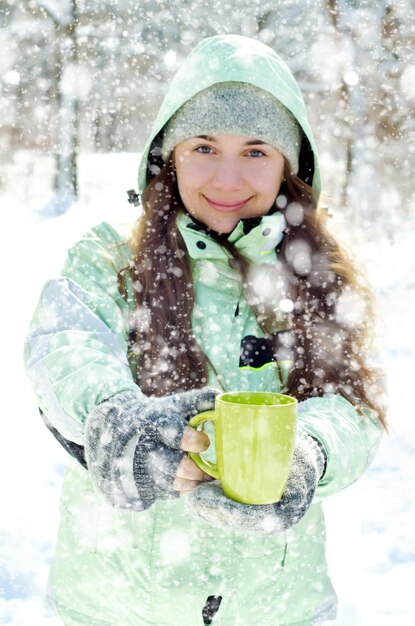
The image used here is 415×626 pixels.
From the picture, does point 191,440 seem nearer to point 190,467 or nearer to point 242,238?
point 190,467

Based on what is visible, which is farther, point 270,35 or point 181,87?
point 270,35

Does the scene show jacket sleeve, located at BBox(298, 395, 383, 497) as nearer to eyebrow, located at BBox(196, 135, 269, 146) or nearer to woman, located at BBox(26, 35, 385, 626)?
woman, located at BBox(26, 35, 385, 626)

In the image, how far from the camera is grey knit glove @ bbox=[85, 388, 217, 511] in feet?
4.36

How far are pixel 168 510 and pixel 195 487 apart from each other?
42 cm

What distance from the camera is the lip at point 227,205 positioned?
1951 millimetres

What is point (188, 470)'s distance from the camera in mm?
1364

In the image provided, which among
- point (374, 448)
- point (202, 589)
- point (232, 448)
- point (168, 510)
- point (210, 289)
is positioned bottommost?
point (202, 589)

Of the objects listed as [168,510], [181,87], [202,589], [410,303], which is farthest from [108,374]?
[410,303]

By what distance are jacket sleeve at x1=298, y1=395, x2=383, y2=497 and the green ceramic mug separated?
24 cm

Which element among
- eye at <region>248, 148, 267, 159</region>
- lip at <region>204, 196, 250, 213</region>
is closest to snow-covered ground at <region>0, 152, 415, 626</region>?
lip at <region>204, 196, 250, 213</region>

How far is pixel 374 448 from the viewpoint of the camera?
5.98 feet

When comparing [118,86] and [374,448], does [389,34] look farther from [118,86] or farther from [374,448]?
[374,448]

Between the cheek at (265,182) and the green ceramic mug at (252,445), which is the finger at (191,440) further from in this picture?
the cheek at (265,182)

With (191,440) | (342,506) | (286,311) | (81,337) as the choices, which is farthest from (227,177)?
(342,506)
